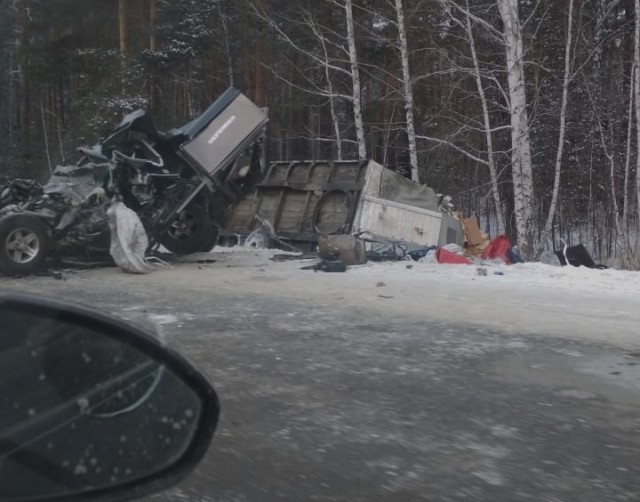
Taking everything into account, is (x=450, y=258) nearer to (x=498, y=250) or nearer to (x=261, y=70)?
(x=498, y=250)

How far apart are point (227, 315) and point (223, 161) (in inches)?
178

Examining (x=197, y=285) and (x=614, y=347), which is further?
(x=197, y=285)

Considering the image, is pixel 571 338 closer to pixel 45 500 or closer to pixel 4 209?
pixel 45 500


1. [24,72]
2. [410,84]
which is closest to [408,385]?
[410,84]

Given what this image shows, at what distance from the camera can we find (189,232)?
12.5 m

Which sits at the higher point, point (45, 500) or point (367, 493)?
point (45, 500)

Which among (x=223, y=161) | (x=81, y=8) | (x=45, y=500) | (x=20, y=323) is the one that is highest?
(x=81, y=8)

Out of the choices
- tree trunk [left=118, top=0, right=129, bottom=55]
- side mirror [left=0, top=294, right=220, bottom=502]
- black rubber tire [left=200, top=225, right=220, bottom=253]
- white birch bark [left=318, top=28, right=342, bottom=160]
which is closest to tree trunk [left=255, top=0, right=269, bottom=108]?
white birch bark [left=318, top=28, right=342, bottom=160]

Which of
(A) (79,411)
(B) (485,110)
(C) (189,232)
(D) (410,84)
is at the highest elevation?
(D) (410,84)

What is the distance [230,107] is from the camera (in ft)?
37.6

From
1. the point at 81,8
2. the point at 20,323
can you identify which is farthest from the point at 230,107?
the point at 81,8

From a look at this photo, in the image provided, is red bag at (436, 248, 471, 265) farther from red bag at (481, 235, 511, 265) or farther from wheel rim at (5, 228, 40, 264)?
wheel rim at (5, 228, 40, 264)

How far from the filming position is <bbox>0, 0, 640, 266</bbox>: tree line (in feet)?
58.1

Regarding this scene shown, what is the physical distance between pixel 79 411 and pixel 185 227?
1084 cm
